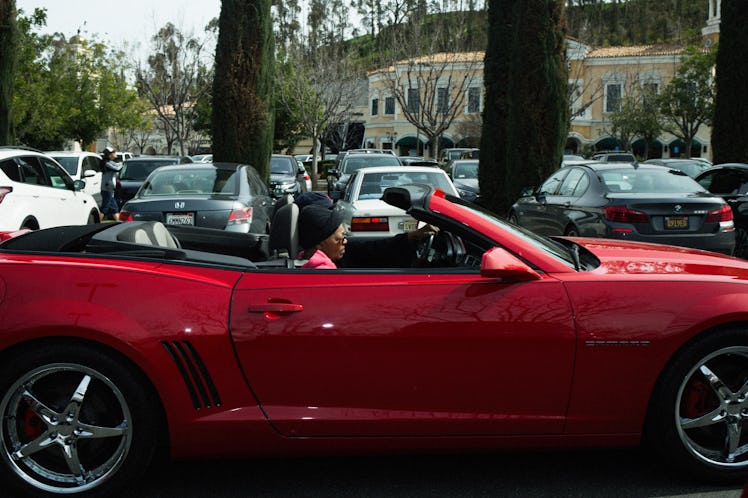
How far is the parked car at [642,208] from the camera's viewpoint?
936 cm

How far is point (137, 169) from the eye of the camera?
65.1ft

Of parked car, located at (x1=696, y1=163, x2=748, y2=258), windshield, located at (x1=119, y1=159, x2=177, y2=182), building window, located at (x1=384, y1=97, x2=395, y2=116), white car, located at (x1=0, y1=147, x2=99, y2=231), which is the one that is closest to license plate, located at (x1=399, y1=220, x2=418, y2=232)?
white car, located at (x1=0, y1=147, x2=99, y2=231)

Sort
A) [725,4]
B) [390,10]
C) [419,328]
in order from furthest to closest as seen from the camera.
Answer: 1. [390,10]
2. [725,4]
3. [419,328]

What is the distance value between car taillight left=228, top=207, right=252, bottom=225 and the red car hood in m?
6.18

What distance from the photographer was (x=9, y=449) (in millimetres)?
3469

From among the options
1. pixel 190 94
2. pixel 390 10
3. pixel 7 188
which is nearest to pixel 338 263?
pixel 7 188

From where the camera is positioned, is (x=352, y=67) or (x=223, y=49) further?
(x=352, y=67)

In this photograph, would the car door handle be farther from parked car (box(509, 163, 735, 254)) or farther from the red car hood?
parked car (box(509, 163, 735, 254))

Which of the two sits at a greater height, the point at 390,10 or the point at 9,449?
the point at 390,10

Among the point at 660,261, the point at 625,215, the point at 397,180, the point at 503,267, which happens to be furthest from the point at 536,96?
the point at 503,267

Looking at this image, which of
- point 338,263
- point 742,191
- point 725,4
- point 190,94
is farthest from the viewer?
point 190,94

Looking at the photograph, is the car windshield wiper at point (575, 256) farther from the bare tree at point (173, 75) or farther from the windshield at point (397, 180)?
the bare tree at point (173, 75)

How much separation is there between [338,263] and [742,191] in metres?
9.41

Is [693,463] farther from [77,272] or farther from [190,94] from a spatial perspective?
[190,94]
